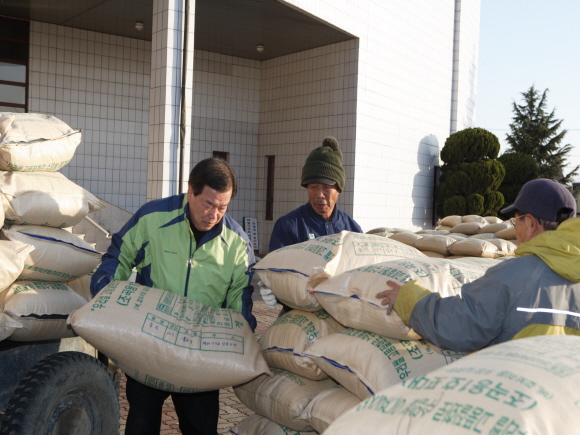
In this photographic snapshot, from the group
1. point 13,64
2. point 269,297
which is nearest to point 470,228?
point 269,297

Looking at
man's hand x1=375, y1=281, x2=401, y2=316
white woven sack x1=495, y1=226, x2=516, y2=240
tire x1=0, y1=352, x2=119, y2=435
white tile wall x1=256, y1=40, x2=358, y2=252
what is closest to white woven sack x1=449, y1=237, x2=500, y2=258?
white woven sack x1=495, y1=226, x2=516, y2=240

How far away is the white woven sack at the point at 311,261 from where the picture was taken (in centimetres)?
290

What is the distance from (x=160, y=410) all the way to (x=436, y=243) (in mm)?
4515

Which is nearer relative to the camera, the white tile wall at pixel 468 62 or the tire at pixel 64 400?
the tire at pixel 64 400

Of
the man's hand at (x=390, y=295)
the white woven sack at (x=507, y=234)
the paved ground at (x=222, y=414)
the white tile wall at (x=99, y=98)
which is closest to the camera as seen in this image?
the man's hand at (x=390, y=295)

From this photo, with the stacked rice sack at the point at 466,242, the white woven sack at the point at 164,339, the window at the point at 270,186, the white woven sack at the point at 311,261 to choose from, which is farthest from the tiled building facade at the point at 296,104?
the white woven sack at the point at 164,339

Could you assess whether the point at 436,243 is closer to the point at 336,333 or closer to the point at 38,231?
the point at 336,333

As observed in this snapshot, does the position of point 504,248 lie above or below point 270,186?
below

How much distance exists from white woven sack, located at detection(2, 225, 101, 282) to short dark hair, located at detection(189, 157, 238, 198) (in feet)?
3.36

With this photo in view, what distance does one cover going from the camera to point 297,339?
9.68ft

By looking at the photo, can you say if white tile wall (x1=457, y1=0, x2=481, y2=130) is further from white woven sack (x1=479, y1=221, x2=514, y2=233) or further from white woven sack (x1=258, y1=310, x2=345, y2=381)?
white woven sack (x1=258, y1=310, x2=345, y2=381)

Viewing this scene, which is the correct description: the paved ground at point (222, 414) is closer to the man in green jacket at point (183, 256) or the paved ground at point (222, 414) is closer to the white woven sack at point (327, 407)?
the man in green jacket at point (183, 256)

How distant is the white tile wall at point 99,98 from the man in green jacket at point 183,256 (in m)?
8.25

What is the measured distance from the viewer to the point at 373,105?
11.6 meters
